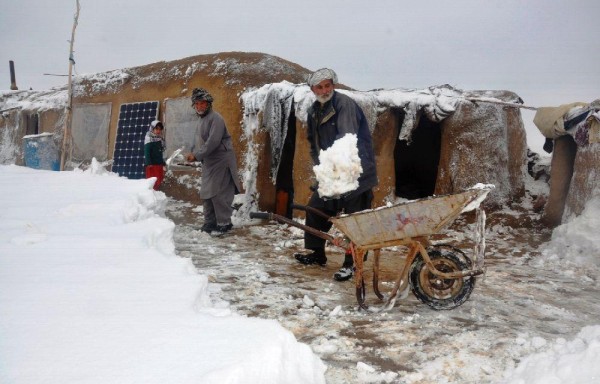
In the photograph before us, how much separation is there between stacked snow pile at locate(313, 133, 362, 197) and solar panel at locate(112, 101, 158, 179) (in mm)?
8079

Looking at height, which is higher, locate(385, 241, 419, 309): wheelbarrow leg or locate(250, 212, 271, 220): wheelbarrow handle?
locate(250, 212, 271, 220): wheelbarrow handle

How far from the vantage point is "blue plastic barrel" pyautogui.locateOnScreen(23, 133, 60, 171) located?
38.3ft

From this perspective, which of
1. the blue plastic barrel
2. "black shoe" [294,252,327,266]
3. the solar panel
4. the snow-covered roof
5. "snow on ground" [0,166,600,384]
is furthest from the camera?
the blue plastic barrel

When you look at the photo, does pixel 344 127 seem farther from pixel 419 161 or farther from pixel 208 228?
pixel 419 161

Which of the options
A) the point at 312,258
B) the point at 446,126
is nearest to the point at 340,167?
the point at 312,258

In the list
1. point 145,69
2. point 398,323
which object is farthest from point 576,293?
point 145,69

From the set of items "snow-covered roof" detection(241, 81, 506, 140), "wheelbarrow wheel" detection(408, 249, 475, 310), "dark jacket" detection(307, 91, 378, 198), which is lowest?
"wheelbarrow wheel" detection(408, 249, 475, 310)

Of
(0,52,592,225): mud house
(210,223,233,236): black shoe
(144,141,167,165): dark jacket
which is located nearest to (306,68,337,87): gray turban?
(210,223,233,236): black shoe

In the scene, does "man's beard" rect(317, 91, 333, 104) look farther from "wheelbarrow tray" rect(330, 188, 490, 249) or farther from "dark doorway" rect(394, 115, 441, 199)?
"dark doorway" rect(394, 115, 441, 199)

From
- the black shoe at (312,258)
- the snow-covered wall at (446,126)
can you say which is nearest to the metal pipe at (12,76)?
the snow-covered wall at (446,126)

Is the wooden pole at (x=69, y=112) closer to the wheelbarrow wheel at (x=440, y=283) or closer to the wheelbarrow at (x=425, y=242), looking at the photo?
the wheelbarrow at (x=425, y=242)

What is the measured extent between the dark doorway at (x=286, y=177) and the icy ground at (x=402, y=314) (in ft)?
8.41

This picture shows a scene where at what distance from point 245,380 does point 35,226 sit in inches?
88.5

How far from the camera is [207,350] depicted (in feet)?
5.44
